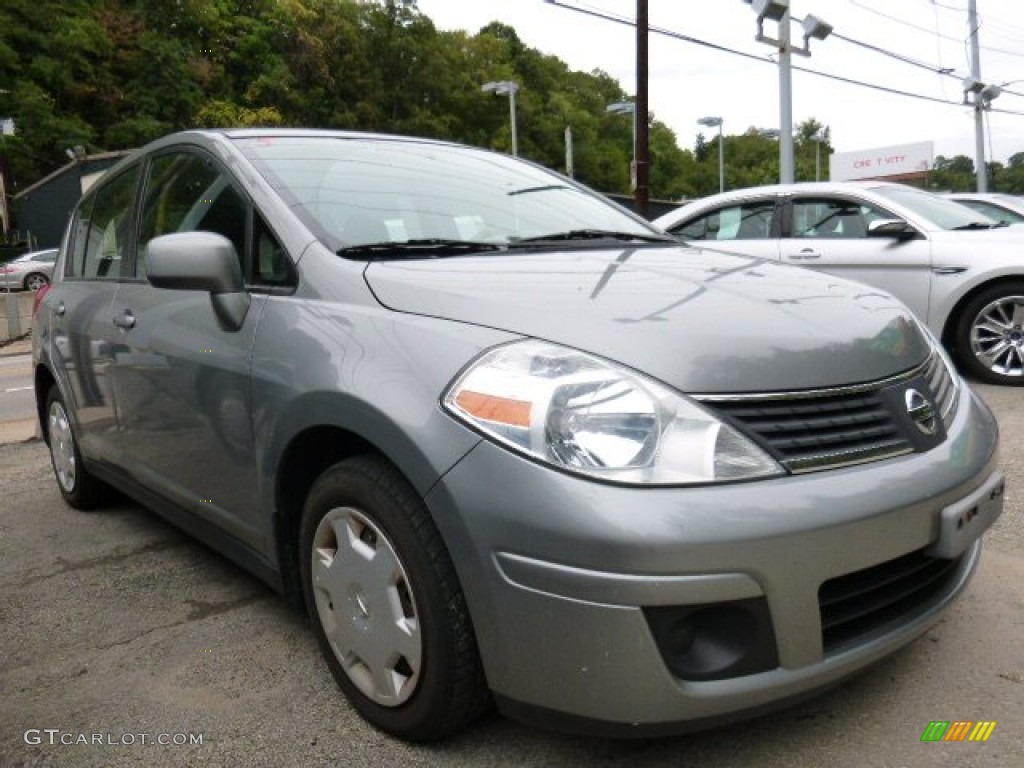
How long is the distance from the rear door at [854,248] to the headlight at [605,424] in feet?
15.2

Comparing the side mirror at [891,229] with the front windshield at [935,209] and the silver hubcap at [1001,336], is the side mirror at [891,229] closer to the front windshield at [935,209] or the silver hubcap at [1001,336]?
the front windshield at [935,209]

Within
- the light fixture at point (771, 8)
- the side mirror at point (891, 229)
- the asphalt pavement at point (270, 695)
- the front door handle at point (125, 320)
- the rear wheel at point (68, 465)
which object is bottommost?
the asphalt pavement at point (270, 695)

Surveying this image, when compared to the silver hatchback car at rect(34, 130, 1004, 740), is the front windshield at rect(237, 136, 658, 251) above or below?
above

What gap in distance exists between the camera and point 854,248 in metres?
6.25

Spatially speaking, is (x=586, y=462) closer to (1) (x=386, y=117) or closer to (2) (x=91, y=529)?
(2) (x=91, y=529)

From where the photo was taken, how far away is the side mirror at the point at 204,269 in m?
2.29

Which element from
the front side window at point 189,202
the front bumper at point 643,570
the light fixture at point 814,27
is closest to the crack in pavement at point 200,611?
the front side window at point 189,202

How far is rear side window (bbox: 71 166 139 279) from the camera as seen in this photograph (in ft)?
11.1

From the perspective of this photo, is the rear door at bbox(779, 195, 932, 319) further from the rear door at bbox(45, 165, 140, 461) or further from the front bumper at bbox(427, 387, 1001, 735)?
the front bumper at bbox(427, 387, 1001, 735)

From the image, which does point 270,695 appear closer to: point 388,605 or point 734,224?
point 388,605

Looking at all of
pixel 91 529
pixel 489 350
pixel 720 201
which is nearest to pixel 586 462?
A: pixel 489 350

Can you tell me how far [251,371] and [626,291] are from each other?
3.23 ft

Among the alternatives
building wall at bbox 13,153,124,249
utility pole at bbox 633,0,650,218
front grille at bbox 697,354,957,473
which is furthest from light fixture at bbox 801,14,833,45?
building wall at bbox 13,153,124,249

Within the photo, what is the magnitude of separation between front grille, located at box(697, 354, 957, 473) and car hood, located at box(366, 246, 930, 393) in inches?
1.1
